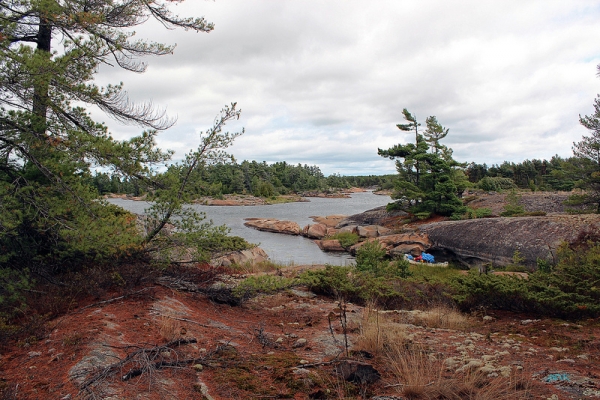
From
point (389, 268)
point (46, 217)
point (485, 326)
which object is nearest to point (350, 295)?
point (485, 326)

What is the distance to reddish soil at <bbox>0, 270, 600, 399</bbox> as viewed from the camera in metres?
3.27

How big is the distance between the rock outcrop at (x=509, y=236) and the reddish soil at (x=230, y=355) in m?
11.5

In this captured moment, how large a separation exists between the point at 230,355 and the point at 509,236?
17.2 m

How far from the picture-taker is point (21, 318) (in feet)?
15.8

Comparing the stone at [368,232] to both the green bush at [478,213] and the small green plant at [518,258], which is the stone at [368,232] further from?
the small green plant at [518,258]

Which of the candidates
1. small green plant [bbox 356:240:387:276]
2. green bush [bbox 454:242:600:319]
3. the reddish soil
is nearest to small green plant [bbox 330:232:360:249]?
small green plant [bbox 356:240:387:276]

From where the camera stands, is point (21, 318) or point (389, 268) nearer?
point (21, 318)

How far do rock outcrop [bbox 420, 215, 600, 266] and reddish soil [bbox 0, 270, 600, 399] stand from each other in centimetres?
1147

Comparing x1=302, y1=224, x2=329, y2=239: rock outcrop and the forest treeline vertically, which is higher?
the forest treeline

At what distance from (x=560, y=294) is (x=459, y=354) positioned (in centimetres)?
316

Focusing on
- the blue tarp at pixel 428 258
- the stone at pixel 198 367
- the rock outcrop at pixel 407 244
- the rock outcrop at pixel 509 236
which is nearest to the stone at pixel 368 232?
the rock outcrop at pixel 407 244

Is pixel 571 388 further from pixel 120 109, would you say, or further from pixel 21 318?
pixel 120 109

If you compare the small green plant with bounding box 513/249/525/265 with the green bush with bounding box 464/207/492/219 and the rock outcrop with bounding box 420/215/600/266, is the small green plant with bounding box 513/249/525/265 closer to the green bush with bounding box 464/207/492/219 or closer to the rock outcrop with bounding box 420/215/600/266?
the rock outcrop with bounding box 420/215/600/266

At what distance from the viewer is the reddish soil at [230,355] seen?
327cm
